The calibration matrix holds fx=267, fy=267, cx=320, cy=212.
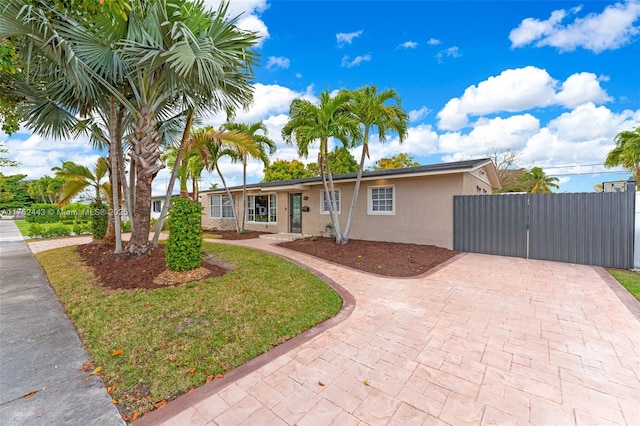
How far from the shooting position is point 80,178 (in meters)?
9.63

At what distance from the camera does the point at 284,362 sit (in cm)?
280

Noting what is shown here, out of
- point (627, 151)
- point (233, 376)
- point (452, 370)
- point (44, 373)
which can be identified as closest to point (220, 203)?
point (44, 373)

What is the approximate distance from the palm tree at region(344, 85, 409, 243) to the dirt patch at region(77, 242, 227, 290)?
5960 mm

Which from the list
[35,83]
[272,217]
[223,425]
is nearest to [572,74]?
[272,217]

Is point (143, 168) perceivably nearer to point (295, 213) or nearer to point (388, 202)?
point (388, 202)

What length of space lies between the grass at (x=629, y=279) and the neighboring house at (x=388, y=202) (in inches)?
157

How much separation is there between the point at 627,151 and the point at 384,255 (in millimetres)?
13347

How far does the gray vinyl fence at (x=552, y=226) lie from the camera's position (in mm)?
7055

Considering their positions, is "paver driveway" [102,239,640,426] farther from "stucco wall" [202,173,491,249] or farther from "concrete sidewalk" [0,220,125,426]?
"stucco wall" [202,173,491,249]

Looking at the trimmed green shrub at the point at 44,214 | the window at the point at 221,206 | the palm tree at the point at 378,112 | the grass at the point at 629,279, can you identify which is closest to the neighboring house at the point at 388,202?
the palm tree at the point at 378,112

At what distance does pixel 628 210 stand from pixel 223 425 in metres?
10.2

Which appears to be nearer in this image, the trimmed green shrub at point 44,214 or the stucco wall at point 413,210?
the stucco wall at point 413,210

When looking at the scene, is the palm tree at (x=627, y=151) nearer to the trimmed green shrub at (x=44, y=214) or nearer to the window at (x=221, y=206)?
the window at (x=221, y=206)

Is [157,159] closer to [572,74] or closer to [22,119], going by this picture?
[22,119]
